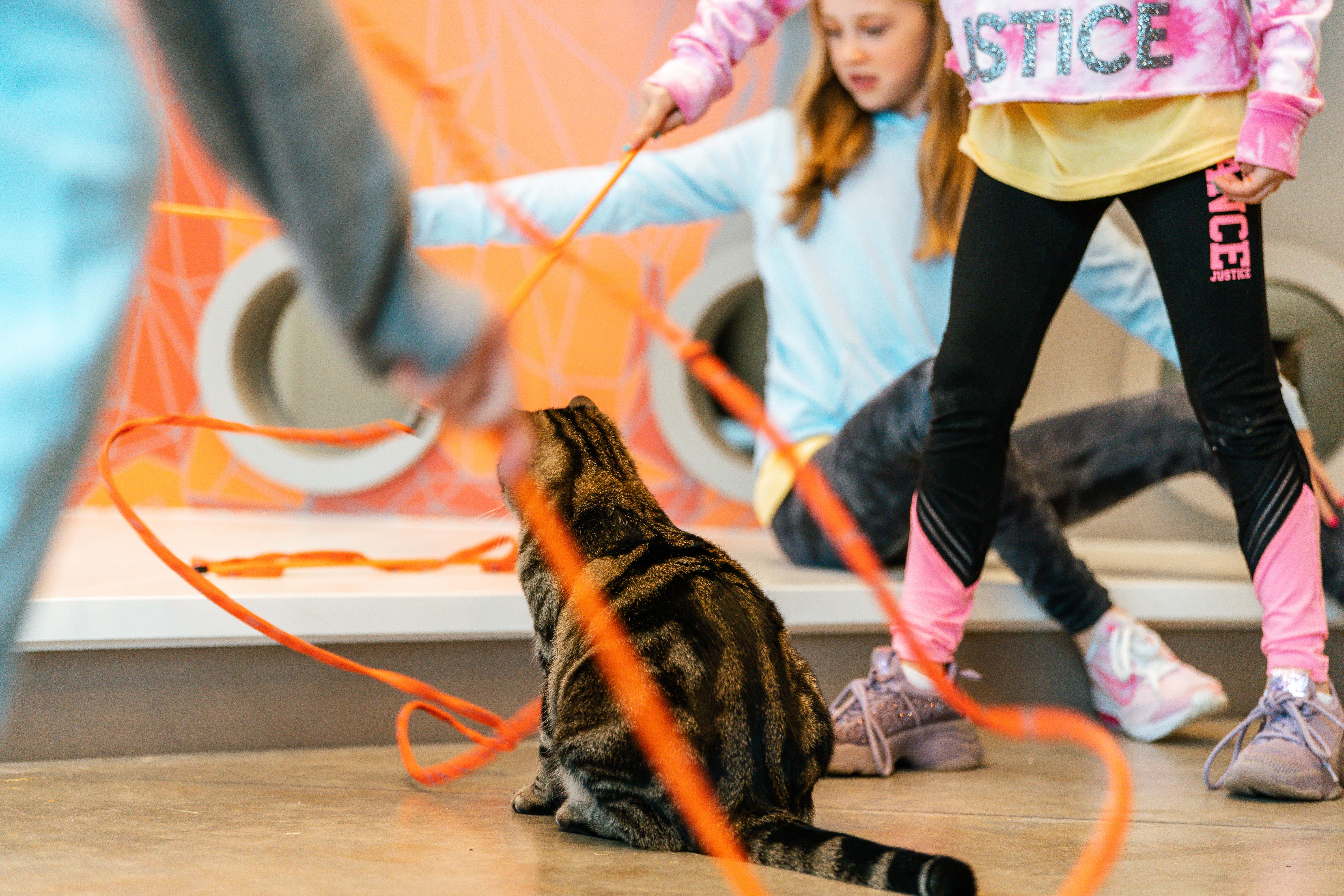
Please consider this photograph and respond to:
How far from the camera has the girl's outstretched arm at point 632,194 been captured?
1.81 metres

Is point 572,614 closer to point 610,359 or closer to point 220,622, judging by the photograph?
point 220,622

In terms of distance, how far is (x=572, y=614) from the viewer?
1.02 meters

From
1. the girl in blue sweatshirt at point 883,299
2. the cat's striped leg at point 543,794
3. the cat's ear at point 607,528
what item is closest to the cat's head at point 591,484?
the cat's ear at point 607,528

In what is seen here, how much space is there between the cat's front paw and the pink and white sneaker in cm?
83

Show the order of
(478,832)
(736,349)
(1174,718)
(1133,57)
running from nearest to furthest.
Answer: (478,832) < (1133,57) < (1174,718) < (736,349)

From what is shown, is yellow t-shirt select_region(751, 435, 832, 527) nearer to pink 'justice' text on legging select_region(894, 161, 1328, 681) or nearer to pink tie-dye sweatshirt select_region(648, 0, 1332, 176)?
pink 'justice' text on legging select_region(894, 161, 1328, 681)

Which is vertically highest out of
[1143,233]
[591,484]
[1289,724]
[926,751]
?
[1143,233]


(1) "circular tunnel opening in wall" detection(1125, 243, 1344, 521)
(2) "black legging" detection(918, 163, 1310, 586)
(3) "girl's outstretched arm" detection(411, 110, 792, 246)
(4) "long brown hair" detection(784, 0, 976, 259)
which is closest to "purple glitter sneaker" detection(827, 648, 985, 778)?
(2) "black legging" detection(918, 163, 1310, 586)

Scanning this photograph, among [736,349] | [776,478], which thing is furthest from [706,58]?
[736,349]

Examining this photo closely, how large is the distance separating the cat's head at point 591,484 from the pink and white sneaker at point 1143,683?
76 cm

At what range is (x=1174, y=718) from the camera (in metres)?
1.48

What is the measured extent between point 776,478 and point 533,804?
0.79 m

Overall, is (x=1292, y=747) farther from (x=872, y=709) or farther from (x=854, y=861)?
(x=854, y=861)

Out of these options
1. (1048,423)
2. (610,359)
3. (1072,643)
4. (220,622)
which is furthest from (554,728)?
(610,359)
